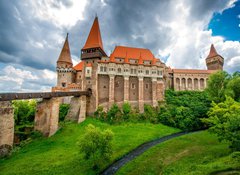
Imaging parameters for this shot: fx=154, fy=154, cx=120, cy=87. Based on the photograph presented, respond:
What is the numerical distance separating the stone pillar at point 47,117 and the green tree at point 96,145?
1152 cm

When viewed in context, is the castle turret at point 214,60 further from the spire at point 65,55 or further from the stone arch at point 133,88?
the spire at point 65,55

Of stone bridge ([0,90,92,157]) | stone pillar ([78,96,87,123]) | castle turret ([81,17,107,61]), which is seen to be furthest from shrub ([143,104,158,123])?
castle turret ([81,17,107,61])

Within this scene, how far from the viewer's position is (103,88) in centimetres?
3584

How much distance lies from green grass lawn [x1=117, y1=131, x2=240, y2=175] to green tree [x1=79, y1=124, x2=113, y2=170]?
7.77ft

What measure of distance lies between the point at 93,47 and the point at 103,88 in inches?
427

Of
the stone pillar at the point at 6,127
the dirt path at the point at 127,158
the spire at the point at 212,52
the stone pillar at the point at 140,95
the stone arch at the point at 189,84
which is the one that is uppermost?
the spire at the point at 212,52

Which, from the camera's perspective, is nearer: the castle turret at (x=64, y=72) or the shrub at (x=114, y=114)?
the shrub at (x=114, y=114)

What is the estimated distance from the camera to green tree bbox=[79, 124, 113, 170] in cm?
1495

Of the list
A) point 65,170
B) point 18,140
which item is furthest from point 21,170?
point 18,140

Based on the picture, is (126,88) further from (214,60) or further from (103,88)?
(214,60)

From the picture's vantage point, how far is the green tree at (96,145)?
15.0 metres

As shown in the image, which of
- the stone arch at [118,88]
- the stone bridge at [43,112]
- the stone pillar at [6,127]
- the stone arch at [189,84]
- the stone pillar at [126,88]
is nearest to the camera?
the stone pillar at [6,127]

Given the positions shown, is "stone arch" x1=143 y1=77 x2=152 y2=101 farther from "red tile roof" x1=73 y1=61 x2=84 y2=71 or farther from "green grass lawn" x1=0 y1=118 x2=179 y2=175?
"red tile roof" x1=73 y1=61 x2=84 y2=71

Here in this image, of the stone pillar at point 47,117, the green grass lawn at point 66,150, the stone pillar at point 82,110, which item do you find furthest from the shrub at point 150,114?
the stone pillar at point 47,117
